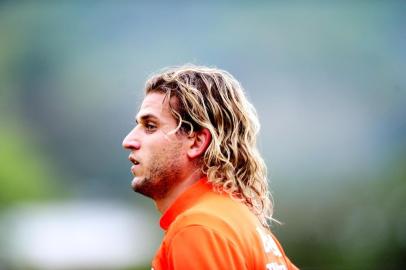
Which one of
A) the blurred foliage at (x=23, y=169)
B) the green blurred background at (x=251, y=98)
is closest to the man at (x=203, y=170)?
the green blurred background at (x=251, y=98)

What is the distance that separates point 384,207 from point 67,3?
4091cm

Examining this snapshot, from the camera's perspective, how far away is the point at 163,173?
399 centimetres

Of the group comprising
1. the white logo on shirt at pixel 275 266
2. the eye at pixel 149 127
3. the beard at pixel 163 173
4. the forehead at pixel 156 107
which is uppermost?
the forehead at pixel 156 107

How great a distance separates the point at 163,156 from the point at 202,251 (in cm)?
76

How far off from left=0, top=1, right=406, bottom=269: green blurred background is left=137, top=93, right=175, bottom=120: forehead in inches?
738

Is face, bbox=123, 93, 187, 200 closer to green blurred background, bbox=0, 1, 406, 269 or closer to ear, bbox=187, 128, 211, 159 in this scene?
ear, bbox=187, 128, 211, 159

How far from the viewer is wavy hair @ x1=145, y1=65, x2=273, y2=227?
4.10 m

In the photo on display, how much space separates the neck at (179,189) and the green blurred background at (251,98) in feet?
62.2

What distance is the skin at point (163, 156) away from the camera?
4004 millimetres

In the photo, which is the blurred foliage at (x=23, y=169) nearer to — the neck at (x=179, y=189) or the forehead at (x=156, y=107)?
the forehead at (x=156, y=107)

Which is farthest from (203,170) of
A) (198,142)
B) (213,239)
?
(213,239)

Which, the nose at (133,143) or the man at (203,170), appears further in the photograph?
the nose at (133,143)

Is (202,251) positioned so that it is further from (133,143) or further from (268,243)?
(133,143)

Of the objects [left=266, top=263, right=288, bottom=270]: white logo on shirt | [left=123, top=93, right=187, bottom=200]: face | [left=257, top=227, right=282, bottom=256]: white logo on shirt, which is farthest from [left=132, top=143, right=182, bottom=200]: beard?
[left=266, top=263, right=288, bottom=270]: white logo on shirt
